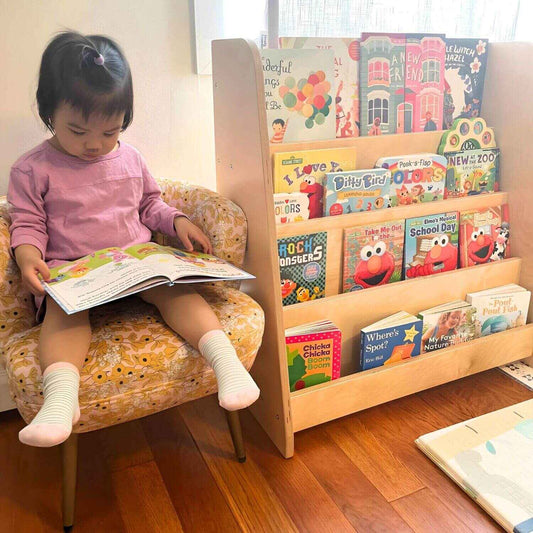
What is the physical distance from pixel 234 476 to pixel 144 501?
202 mm

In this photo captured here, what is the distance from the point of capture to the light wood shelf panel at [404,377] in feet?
4.17

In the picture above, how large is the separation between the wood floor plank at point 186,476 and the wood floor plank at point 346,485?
23cm

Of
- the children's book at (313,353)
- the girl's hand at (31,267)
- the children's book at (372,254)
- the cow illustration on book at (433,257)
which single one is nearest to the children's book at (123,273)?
the girl's hand at (31,267)

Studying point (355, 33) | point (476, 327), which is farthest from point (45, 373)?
point (355, 33)

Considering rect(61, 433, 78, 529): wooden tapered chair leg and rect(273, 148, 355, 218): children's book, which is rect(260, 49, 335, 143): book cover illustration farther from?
rect(61, 433, 78, 529): wooden tapered chair leg

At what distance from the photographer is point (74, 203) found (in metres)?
1.12

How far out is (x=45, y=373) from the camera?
34.7 inches

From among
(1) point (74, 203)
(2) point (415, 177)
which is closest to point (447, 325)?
(2) point (415, 177)

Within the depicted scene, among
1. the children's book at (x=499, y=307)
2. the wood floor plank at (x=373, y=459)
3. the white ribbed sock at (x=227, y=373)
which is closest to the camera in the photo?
the white ribbed sock at (x=227, y=373)

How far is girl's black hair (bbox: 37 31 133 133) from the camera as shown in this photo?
3.26 feet

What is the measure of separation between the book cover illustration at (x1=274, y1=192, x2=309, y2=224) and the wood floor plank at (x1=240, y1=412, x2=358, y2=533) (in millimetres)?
548

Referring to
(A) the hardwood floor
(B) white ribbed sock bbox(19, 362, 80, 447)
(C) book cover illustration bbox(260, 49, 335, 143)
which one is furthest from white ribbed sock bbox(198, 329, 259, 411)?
(C) book cover illustration bbox(260, 49, 335, 143)

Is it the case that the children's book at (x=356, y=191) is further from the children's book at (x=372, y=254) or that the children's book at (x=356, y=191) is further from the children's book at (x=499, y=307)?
the children's book at (x=499, y=307)

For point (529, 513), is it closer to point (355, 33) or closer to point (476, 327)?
point (476, 327)
